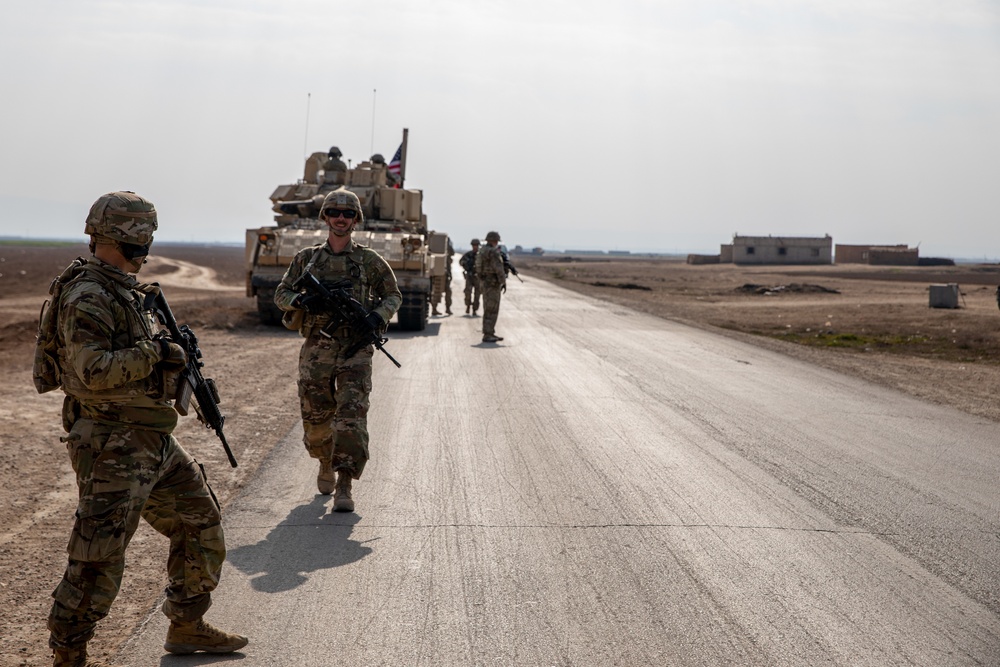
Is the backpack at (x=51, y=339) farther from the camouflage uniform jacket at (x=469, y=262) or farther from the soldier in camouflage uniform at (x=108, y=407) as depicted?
the camouflage uniform jacket at (x=469, y=262)

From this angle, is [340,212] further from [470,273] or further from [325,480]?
[470,273]

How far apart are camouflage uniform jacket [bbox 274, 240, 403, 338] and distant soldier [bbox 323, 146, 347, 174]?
17013 millimetres

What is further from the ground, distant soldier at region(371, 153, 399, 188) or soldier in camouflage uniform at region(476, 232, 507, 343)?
distant soldier at region(371, 153, 399, 188)

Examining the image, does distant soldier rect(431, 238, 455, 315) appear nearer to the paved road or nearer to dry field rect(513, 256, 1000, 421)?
dry field rect(513, 256, 1000, 421)

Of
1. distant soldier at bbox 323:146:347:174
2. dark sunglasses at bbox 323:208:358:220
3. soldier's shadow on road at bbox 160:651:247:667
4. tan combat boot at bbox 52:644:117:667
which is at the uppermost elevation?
distant soldier at bbox 323:146:347:174

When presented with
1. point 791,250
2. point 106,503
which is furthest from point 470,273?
point 791,250

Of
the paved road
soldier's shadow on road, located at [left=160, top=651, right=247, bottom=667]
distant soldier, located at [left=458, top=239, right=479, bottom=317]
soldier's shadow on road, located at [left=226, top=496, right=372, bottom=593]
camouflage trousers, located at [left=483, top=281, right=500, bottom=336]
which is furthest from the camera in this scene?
distant soldier, located at [left=458, top=239, right=479, bottom=317]

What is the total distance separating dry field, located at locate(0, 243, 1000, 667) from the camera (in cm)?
523

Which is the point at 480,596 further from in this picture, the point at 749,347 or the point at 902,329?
the point at 902,329

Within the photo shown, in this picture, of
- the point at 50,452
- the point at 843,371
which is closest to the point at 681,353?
the point at 843,371

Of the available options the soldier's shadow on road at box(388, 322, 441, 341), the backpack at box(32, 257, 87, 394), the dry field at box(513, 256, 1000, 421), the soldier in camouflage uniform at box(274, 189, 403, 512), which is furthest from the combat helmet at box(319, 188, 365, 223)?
the soldier's shadow on road at box(388, 322, 441, 341)

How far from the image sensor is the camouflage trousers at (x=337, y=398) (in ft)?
21.2

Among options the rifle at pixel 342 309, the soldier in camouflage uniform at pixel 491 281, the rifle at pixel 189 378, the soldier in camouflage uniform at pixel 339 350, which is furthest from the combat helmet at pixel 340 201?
the soldier in camouflage uniform at pixel 491 281

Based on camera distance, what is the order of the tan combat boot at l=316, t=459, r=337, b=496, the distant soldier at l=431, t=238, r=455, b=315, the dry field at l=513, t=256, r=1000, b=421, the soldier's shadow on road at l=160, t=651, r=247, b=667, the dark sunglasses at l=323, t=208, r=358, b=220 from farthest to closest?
the distant soldier at l=431, t=238, r=455, b=315
the dry field at l=513, t=256, r=1000, b=421
the tan combat boot at l=316, t=459, r=337, b=496
the dark sunglasses at l=323, t=208, r=358, b=220
the soldier's shadow on road at l=160, t=651, r=247, b=667
